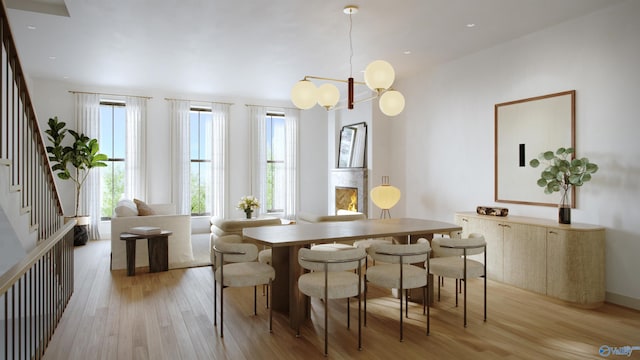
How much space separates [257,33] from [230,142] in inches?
181

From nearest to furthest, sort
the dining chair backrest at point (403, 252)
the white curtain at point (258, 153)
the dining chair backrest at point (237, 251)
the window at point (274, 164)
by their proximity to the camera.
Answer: the dining chair backrest at point (403, 252) → the dining chair backrest at point (237, 251) → the white curtain at point (258, 153) → the window at point (274, 164)

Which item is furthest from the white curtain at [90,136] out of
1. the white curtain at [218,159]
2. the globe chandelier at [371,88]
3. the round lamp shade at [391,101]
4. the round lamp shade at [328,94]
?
the round lamp shade at [391,101]

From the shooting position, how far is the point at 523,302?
171 inches

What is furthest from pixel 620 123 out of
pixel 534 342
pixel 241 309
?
pixel 241 309

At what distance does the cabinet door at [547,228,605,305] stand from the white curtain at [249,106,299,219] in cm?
652

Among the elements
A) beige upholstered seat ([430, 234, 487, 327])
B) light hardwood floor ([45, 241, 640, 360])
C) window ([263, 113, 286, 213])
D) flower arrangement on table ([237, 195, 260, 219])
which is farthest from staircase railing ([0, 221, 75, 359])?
window ([263, 113, 286, 213])

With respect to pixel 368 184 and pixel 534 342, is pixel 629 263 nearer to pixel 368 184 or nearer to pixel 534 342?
pixel 534 342

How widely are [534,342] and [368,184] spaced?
5.05 metres

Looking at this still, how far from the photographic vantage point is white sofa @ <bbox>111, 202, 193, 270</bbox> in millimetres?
5770

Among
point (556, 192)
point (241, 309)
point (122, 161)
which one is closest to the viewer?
point (241, 309)

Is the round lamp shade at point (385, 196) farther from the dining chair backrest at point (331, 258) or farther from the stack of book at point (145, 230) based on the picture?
the dining chair backrest at point (331, 258)

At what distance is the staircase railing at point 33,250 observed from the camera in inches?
107

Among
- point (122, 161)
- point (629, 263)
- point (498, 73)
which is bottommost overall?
point (629, 263)

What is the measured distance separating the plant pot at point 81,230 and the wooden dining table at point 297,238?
521cm
